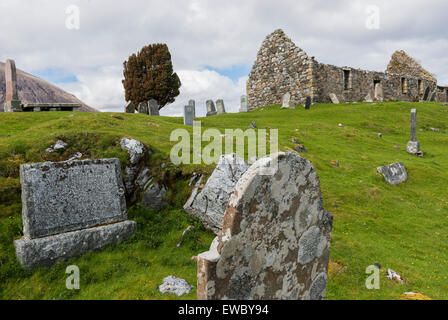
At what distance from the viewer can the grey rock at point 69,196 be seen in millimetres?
6645

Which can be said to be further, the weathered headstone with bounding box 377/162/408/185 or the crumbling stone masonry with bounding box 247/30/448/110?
the crumbling stone masonry with bounding box 247/30/448/110

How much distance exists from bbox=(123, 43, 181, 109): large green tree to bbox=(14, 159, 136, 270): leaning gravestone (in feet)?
132

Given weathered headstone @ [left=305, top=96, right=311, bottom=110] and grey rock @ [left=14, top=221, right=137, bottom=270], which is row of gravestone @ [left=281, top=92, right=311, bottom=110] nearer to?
weathered headstone @ [left=305, top=96, right=311, bottom=110]

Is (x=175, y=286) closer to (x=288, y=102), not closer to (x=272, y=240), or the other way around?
(x=272, y=240)

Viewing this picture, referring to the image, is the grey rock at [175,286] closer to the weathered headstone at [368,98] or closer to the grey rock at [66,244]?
the grey rock at [66,244]

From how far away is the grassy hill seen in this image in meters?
6.13

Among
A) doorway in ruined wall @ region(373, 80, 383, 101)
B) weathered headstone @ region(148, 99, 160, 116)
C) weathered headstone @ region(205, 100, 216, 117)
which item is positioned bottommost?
weathered headstone @ region(148, 99, 160, 116)

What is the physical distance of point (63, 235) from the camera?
21.9ft

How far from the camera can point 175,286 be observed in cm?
583

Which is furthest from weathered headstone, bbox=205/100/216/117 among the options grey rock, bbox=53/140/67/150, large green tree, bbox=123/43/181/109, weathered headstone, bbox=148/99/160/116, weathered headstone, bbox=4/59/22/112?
grey rock, bbox=53/140/67/150

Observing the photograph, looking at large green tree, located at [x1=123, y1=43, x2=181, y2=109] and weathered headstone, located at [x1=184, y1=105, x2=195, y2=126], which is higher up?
large green tree, located at [x1=123, y1=43, x2=181, y2=109]
